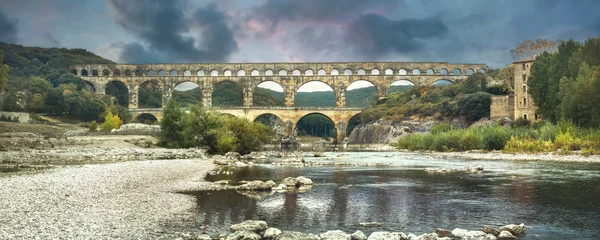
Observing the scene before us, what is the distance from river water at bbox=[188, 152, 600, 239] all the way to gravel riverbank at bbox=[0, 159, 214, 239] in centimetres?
79

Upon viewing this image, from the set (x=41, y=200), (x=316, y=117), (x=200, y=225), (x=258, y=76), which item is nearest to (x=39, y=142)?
(x=41, y=200)

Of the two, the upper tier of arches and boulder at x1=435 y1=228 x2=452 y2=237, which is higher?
the upper tier of arches

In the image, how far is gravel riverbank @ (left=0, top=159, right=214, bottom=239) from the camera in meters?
8.13

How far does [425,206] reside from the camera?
1141 cm

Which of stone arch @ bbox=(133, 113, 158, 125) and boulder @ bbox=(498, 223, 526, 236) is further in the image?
stone arch @ bbox=(133, 113, 158, 125)

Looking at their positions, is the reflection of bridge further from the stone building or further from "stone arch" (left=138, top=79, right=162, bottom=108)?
the stone building

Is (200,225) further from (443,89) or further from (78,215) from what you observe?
(443,89)

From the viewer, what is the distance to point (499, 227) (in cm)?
886

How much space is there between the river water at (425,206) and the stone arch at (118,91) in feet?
313

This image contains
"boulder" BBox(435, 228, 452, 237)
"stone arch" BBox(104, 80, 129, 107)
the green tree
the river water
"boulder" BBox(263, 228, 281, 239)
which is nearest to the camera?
"boulder" BBox(263, 228, 281, 239)

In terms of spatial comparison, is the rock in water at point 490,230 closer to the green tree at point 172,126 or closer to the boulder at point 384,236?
the boulder at point 384,236

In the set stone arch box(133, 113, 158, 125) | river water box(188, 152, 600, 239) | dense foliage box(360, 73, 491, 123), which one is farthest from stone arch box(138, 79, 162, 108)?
river water box(188, 152, 600, 239)

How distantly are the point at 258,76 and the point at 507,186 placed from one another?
267 feet

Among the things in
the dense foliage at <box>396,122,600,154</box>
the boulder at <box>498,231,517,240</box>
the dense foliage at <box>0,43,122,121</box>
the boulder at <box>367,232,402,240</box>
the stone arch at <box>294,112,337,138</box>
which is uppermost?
the dense foliage at <box>0,43,122,121</box>
